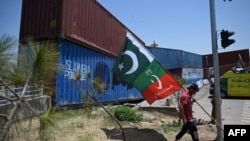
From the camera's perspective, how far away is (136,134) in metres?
6.56

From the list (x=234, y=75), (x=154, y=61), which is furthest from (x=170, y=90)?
(x=234, y=75)

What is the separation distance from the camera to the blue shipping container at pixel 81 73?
833 cm

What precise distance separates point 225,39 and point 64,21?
5446 mm

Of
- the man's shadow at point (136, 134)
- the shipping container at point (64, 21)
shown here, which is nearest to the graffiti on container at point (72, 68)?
the shipping container at point (64, 21)

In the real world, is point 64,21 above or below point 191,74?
above

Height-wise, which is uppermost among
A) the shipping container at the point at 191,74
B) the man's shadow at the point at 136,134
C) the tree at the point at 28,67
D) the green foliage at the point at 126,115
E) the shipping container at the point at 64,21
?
the shipping container at the point at 64,21

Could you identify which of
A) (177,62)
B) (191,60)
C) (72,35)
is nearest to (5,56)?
(72,35)

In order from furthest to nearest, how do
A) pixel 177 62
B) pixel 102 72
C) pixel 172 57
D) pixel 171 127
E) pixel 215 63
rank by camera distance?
pixel 177 62 < pixel 172 57 < pixel 102 72 < pixel 171 127 < pixel 215 63

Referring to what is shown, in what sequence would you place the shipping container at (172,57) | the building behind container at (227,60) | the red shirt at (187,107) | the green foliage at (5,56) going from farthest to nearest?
1. the building behind container at (227,60)
2. the shipping container at (172,57)
3. the red shirt at (187,107)
4. the green foliage at (5,56)

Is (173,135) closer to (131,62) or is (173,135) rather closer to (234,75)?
(131,62)

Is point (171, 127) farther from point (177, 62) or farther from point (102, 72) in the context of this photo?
point (177, 62)

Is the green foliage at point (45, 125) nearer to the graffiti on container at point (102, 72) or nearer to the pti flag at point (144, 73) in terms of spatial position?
the pti flag at point (144, 73)

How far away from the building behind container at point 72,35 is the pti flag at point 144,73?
93 cm

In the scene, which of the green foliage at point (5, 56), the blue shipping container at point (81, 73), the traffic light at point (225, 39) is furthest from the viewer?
the blue shipping container at point (81, 73)
